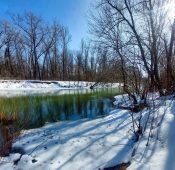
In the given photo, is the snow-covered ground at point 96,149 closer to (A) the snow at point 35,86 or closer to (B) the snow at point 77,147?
(B) the snow at point 77,147

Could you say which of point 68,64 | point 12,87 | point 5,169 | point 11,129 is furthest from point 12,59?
point 5,169

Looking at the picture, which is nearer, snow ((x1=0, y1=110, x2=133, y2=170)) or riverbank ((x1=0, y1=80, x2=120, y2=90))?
snow ((x1=0, y1=110, x2=133, y2=170))

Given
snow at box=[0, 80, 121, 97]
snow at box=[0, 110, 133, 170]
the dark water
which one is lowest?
snow at box=[0, 110, 133, 170]

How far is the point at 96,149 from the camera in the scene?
18.8 feet

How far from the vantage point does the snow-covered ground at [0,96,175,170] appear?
4.88 metres

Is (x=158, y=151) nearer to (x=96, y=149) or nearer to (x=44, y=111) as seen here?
(x=96, y=149)

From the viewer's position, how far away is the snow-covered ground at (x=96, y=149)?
4.88m

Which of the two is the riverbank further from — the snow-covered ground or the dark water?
the snow-covered ground

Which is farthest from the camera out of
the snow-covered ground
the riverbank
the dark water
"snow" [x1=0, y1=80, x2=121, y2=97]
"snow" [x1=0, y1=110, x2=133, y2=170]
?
the riverbank

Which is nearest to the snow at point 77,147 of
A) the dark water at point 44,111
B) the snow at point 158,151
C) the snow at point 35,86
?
the snow at point 158,151

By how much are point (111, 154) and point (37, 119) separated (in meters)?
5.90

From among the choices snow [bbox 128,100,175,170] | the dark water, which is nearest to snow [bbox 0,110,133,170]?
snow [bbox 128,100,175,170]

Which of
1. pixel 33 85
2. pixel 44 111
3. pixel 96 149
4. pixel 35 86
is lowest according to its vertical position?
pixel 96 149

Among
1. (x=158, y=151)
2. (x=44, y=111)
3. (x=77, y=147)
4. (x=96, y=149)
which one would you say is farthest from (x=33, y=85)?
(x=158, y=151)
